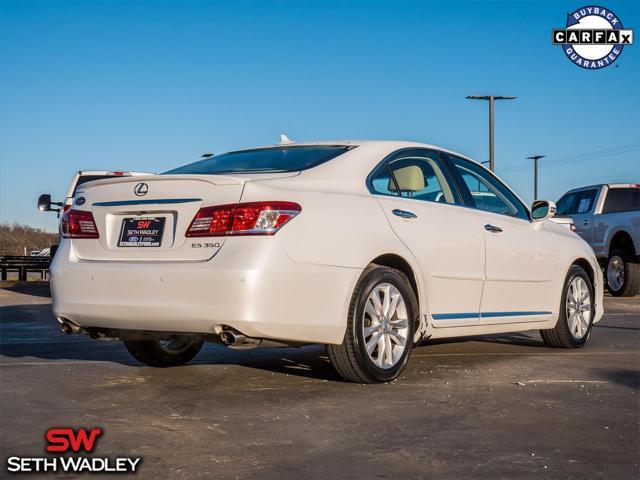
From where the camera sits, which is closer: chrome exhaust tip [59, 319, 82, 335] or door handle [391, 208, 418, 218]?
chrome exhaust tip [59, 319, 82, 335]

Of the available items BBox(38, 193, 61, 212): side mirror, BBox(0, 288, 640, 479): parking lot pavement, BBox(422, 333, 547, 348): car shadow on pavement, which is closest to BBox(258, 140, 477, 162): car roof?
BBox(0, 288, 640, 479): parking lot pavement

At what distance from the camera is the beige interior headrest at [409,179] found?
6102 mm

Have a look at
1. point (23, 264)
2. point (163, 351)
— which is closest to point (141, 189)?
point (163, 351)

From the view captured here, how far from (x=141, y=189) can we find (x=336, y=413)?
1788mm

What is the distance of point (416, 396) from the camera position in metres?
5.21

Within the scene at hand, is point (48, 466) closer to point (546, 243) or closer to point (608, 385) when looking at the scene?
point (608, 385)

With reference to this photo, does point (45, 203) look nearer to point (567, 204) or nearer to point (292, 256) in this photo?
point (567, 204)

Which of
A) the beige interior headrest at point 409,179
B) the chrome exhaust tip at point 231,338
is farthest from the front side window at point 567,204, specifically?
the chrome exhaust tip at point 231,338

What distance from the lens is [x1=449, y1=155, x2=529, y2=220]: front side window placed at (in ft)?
22.5

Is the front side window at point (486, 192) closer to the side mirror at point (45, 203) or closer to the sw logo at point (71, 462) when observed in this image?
the sw logo at point (71, 462)

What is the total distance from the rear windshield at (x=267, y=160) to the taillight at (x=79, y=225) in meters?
0.70

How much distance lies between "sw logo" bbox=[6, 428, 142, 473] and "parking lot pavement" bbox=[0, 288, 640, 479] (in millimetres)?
59

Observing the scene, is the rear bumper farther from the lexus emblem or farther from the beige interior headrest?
the beige interior headrest

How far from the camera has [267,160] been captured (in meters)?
5.98
